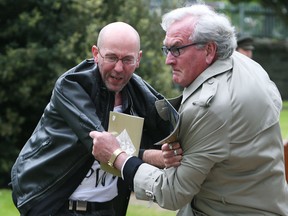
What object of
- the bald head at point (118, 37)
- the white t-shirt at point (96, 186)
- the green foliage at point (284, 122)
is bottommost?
the green foliage at point (284, 122)

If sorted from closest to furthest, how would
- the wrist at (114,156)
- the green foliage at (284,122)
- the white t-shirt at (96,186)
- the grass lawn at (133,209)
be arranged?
the wrist at (114,156) → the white t-shirt at (96,186) → the grass lawn at (133,209) → the green foliage at (284,122)

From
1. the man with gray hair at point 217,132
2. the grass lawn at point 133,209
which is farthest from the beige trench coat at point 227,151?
the grass lawn at point 133,209

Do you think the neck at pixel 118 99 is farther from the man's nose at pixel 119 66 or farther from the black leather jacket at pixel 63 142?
the man's nose at pixel 119 66

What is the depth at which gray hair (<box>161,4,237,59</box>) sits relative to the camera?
3484 mm

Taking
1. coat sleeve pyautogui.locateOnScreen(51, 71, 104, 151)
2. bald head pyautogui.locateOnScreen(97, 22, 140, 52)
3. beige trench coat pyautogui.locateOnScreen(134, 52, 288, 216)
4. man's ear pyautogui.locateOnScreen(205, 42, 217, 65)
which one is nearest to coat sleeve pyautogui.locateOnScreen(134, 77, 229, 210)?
beige trench coat pyautogui.locateOnScreen(134, 52, 288, 216)

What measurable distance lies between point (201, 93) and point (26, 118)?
6422 mm

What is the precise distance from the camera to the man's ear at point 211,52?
11.6 feet

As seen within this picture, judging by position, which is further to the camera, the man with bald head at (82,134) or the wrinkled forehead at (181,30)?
the man with bald head at (82,134)

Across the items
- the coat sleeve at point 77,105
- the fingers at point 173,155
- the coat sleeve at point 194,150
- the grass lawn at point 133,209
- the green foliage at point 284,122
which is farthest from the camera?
the green foliage at point 284,122

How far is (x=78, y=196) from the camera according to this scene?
13.8 ft

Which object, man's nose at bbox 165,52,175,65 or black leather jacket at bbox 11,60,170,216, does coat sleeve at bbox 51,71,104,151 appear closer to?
black leather jacket at bbox 11,60,170,216

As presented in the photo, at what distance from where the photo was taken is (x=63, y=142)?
409 centimetres

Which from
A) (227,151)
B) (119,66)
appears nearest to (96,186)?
(119,66)

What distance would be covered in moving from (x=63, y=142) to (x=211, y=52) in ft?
3.52
